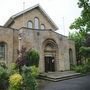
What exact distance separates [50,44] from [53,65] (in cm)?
336

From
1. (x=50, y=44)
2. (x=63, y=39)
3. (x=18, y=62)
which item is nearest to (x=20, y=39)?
(x=50, y=44)

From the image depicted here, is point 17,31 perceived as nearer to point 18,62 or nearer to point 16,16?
point 16,16

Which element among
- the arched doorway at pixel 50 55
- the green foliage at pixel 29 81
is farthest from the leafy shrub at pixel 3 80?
the arched doorway at pixel 50 55

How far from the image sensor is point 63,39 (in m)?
34.6

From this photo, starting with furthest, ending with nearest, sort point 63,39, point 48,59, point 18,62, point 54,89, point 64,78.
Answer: point 63,39
point 48,59
point 64,78
point 54,89
point 18,62

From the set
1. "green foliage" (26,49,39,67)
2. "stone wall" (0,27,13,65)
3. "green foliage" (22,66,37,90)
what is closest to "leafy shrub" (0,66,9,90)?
"green foliage" (22,66,37,90)

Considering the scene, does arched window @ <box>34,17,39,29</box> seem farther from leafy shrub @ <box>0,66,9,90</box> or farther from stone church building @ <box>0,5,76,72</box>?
leafy shrub @ <box>0,66,9,90</box>

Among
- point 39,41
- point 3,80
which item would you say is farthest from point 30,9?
point 3,80

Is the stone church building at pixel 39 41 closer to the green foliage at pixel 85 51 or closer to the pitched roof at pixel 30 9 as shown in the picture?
the pitched roof at pixel 30 9

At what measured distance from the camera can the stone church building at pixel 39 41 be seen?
1153 inches

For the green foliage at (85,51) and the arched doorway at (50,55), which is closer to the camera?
the arched doorway at (50,55)

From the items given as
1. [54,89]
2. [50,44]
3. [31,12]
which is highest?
[31,12]

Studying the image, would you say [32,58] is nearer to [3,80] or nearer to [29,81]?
[3,80]

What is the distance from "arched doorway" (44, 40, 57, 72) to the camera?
32.1 meters
